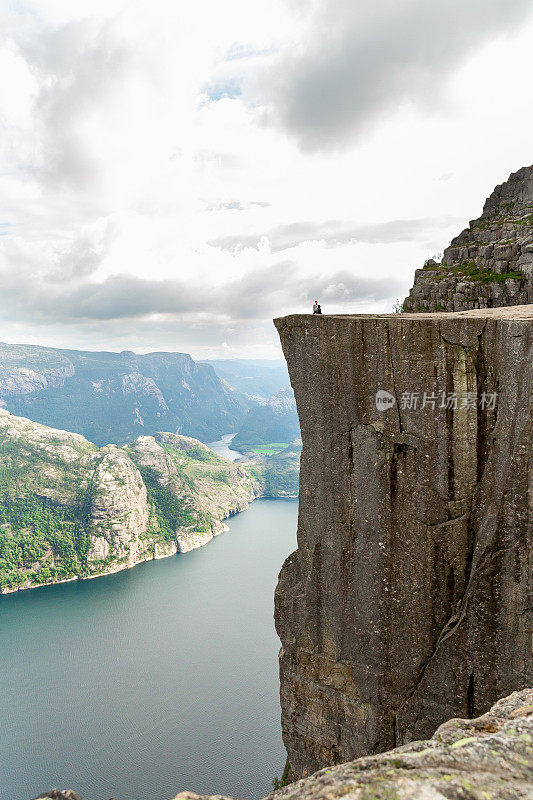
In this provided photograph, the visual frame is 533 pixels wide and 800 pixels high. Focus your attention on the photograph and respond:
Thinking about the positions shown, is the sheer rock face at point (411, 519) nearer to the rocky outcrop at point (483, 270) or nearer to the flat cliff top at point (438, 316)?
the flat cliff top at point (438, 316)

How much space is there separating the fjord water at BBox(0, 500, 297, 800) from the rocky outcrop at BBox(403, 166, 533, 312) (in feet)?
125

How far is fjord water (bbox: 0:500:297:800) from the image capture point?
3650 centimetres

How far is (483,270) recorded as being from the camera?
22.7m

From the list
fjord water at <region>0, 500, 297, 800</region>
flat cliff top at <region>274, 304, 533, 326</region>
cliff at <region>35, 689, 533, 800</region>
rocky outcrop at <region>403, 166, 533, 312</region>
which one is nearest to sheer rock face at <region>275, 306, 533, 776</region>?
flat cliff top at <region>274, 304, 533, 326</region>

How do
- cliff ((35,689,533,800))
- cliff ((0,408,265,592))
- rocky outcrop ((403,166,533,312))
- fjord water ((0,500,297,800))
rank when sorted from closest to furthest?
1. cliff ((35,689,533,800))
2. rocky outcrop ((403,166,533,312))
3. fjord water ((0,500,297,800))
4. cliff ((0,408,265,592))

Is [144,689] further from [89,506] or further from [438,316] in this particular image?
[89,506]

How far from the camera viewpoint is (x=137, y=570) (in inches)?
3836

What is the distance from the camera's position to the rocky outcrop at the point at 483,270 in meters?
19.9

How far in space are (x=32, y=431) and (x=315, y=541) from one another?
15310cm

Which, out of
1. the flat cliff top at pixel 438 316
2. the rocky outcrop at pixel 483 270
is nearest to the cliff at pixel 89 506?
the rocky outcrop at pixel 483 270

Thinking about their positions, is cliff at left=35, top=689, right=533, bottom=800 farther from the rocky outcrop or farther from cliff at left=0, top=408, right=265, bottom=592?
cliff at left=0, top=408, right=265, bottom=592

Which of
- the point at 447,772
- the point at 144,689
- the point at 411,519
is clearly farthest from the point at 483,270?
the point at 144,689

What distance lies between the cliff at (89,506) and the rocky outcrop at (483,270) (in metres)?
97.6

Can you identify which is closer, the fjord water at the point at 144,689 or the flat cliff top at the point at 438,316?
the flat cliff top at the point at 438,316
